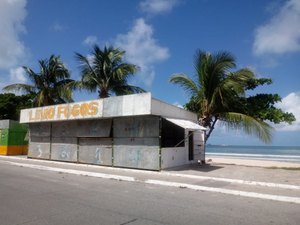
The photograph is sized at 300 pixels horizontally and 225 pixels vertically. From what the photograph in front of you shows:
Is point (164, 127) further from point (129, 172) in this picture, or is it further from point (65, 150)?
point (65, 150)

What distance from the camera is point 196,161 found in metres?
16.9

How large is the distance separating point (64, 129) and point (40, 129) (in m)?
2.76

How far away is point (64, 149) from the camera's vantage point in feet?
59.7

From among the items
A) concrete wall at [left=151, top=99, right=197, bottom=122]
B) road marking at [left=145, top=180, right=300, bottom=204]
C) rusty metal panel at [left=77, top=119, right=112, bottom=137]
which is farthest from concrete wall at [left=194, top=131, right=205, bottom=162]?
road marking at [left=145, top=180, right=300, bottom=204]

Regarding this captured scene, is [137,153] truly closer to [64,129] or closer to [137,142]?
[137,142]

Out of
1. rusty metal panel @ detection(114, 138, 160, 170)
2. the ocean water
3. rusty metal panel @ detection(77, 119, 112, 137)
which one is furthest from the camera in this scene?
the ocean water

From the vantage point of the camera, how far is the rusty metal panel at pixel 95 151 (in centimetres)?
1561

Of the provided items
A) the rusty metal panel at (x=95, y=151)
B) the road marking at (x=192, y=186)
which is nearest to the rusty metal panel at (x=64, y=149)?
the rusty metal panel at (x=95, y=151)

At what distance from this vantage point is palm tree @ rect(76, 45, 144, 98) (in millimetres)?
21078

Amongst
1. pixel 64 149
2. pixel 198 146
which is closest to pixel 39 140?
pixel 64 149

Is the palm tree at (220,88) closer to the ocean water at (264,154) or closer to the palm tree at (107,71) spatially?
the palm tree at (107,71)

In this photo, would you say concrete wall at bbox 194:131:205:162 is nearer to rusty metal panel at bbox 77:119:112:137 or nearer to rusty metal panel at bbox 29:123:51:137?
rusty metal panel at bbox 77:119:112:137

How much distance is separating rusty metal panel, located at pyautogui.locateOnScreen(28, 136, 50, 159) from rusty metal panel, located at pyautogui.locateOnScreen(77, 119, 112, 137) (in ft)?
12.2

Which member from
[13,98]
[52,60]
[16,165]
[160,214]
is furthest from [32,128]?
[13,98]
